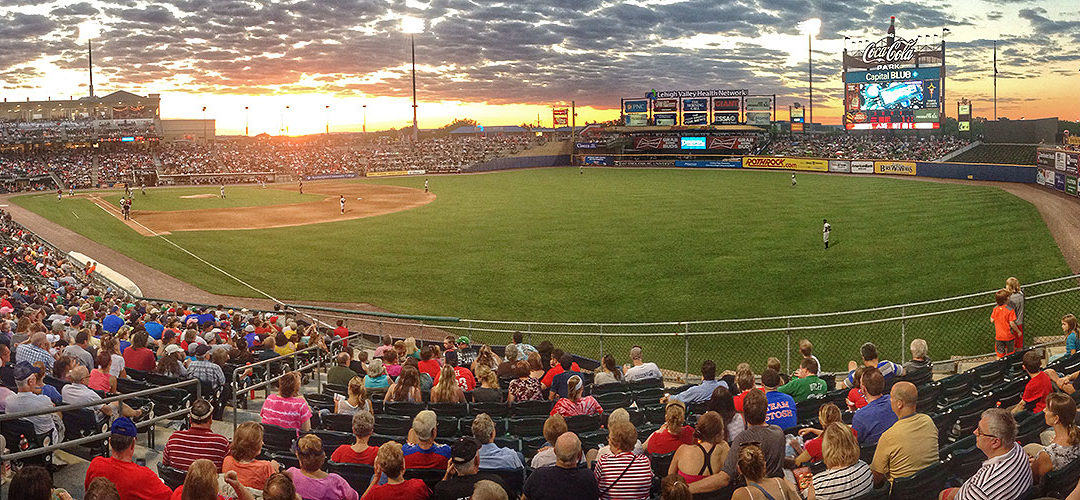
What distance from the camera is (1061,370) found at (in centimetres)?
978

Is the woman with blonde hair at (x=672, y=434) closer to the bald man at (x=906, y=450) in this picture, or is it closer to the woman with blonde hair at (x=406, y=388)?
the bald man at (x=906, y=450)

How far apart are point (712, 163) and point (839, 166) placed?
16484mm

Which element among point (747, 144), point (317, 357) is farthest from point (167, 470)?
point (747, 144)

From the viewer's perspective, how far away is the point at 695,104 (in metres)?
104

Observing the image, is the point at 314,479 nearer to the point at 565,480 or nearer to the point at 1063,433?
the point at 565,480

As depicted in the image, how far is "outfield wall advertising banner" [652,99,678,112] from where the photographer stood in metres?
106

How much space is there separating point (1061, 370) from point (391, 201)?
167 ft

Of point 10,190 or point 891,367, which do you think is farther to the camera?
point 10,190

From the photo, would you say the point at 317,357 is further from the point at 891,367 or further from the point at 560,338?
the point at 891,367

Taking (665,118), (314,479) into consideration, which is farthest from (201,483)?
(665,118)

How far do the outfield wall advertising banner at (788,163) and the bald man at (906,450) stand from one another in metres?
77.0

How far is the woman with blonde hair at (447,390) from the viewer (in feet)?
30.5

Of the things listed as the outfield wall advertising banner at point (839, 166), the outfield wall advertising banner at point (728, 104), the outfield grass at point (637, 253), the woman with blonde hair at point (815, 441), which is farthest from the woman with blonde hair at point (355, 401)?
the outfield wall advertising banner at point (728, 104)

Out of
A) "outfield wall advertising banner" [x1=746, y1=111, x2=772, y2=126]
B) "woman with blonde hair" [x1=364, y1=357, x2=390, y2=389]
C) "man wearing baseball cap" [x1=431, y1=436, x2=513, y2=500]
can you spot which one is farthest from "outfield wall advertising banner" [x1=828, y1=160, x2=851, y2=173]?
"man wearing baseball cap" [x1=431, y1=436, x2=513, y2=500]
